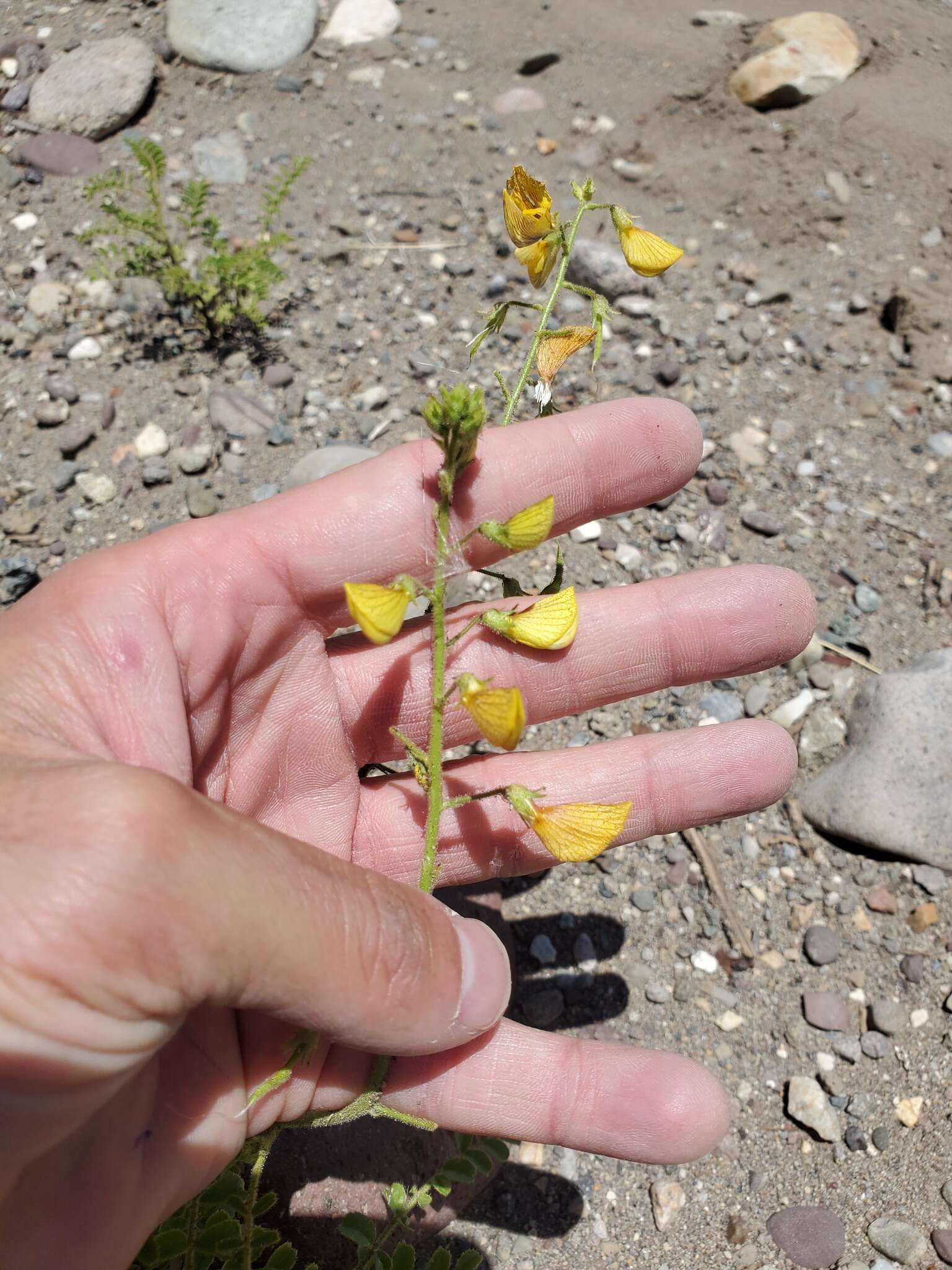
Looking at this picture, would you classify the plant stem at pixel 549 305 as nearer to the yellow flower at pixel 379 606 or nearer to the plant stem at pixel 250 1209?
the yellow flower at pixel 379 606

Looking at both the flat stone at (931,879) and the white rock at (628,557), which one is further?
the white rock at (628,557)

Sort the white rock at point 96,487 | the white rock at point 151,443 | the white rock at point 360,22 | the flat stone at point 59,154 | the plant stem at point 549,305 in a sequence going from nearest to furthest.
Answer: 1. the plant stem at point 549,305
2. the white rock at point 96,487
3. the white rock at point 151,443
4. the flat stone at point 59,154
5. the white rock at point 360,22

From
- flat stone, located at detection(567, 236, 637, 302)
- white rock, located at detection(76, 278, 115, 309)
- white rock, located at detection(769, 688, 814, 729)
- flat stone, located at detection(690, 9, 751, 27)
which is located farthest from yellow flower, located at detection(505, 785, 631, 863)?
flat stone, located at detection(690, 9, 751, 27)

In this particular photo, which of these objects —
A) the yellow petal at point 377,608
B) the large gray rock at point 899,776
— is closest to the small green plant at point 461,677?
the yellow petal at point 377,608

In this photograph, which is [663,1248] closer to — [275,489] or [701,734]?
[701,734]

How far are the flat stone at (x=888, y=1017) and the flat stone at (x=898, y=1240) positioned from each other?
0.50 meters

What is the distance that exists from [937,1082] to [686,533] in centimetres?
200

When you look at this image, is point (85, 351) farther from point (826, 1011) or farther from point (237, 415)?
point (826, 1011)

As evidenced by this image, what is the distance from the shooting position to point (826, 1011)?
2.90 m

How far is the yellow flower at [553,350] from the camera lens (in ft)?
7.52

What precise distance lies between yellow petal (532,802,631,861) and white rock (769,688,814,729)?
4.96ft

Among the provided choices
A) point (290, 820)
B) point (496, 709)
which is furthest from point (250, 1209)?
point (496, 709)

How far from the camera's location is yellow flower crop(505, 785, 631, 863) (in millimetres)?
2033

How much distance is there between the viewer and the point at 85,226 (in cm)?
433
